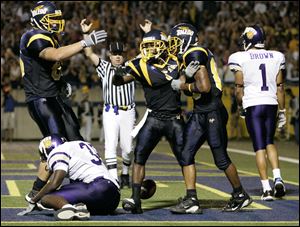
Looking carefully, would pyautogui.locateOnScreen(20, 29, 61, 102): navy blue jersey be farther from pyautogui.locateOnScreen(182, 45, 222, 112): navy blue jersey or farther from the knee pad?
the knee pad

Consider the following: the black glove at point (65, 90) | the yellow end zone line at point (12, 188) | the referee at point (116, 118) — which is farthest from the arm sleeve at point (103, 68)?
the black glove at point (65, 90)

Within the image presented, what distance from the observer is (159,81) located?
8.57m

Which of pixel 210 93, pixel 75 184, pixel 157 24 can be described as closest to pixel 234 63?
pixel 210 93

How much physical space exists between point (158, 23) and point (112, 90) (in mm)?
16666

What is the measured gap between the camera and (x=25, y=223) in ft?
27.2

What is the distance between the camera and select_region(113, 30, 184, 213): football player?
848cm

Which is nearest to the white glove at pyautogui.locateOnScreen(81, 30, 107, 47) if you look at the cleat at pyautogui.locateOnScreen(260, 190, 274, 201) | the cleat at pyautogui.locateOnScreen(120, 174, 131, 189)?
the cleat at pyautogui.locateOnScreen(260, 190, 274, 201)

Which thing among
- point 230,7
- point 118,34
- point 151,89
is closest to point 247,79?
point 151,89

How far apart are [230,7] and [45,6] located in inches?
868

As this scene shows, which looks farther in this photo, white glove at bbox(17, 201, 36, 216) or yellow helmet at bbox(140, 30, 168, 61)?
white glove at bbox(17, 201, 36, 216)

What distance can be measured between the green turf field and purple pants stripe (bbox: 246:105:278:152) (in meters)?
0.62

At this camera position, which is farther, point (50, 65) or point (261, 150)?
point (261, 150)

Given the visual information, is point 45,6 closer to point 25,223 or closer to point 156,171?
point 25,223

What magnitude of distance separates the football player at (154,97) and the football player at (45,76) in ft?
1.94
